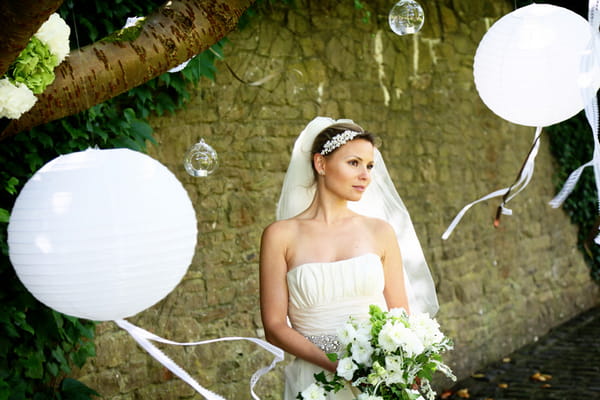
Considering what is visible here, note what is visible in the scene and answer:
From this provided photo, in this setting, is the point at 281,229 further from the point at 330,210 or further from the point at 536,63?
the point at 536,63

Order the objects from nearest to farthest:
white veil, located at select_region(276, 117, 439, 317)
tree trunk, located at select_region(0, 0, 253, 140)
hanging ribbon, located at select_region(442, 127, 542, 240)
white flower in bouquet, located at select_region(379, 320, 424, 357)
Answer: tree trunk, located at select_region(0, 0, 253, 140), white flower in bouquet, located at select_region(379, 320, 424, 357), hanging ribbon, located at select_region(442, 127, 542, 240), white veil, located at select_region(276, 117, 439, 317)

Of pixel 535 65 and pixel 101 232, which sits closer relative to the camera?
pixel 101 232

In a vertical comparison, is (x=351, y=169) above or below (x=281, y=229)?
above

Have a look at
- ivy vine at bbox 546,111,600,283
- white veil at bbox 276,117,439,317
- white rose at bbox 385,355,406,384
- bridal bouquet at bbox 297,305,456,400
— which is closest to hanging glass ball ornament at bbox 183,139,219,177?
white veil at bbox 276,117,439,317

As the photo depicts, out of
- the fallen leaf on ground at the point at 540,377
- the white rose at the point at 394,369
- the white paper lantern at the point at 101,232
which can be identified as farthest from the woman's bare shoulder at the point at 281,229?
the fallen leaf on ground at the point at 540,377

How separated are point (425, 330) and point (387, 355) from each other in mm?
163

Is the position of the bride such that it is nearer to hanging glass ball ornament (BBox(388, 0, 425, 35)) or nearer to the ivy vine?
hanging glass ball ornament (BBox(388, 0, 425, 35))

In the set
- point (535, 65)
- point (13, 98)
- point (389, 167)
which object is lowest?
point (13, 98)

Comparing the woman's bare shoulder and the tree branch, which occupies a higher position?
the tree branch

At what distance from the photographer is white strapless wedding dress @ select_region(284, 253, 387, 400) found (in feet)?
9.64

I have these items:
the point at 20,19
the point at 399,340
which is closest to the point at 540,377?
the point at 399,340

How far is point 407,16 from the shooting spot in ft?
12.5

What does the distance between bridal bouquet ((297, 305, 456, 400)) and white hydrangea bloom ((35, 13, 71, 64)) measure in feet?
4.23

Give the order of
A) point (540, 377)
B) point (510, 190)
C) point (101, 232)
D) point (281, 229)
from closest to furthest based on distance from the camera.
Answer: point (101, 232) → point (510, 190) → point (281, 229) → point (540, 377)
